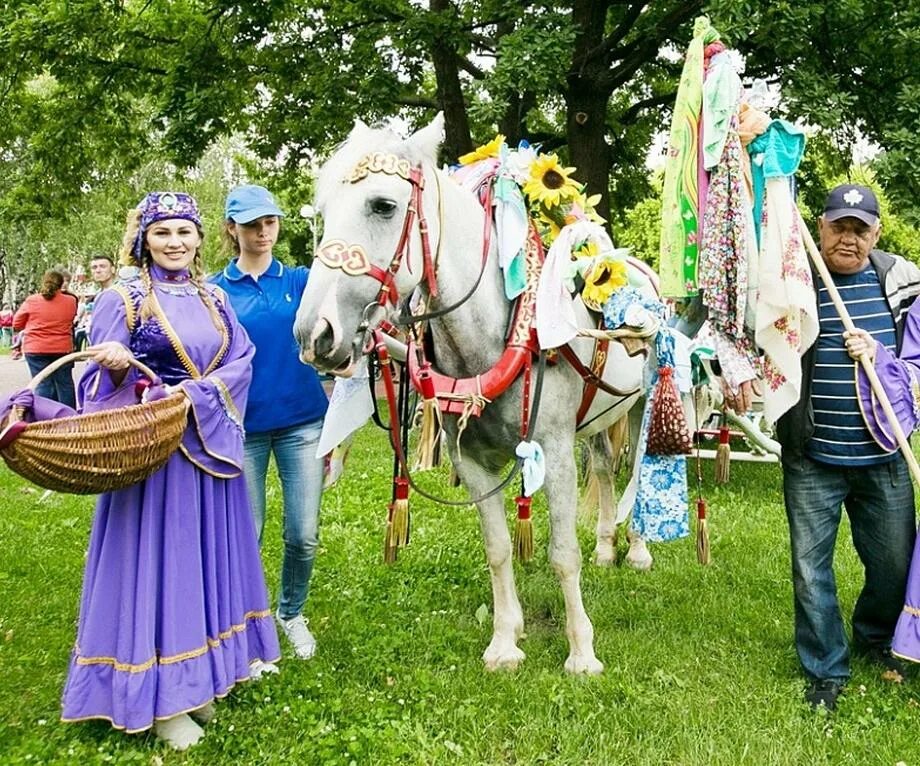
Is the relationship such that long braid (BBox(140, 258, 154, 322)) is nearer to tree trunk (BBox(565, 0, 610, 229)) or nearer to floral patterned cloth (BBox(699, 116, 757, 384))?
floral patterned cloth (BBox(699, 116, 757, 384))

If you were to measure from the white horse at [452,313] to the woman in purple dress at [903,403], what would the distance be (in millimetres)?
1180

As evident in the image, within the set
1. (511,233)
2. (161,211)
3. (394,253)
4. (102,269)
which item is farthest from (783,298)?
(102,269)

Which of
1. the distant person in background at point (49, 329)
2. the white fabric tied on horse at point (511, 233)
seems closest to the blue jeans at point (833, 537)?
the white fabric tied on horse at point (511, 233)

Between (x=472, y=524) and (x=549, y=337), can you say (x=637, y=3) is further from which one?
(x=549, y=337)

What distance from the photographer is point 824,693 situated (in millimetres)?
3342

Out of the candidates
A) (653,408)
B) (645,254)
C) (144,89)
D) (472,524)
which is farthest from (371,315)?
(645,254)

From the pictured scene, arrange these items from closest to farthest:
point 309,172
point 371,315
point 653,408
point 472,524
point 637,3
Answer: point 371,315 < point 653,408 < point 472,524 < point 637,3 < point 309,172

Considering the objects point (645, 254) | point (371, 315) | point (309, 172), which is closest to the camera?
point (371, 315)

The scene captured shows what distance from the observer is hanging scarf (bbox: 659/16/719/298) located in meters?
3.08

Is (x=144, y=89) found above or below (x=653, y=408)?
above

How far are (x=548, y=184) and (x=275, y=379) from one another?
4.99 ft

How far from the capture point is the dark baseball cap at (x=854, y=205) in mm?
3051

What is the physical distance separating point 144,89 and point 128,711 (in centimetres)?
957

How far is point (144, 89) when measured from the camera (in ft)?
34.1
